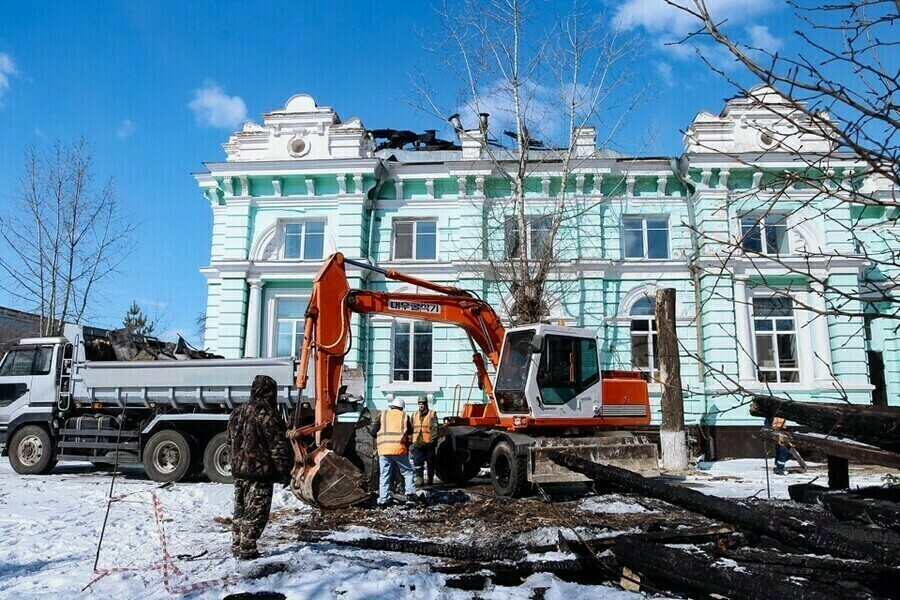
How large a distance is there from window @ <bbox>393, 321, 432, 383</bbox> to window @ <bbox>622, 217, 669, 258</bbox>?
6.56m

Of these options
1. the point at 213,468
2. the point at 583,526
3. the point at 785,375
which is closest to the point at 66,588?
the point at 583,526

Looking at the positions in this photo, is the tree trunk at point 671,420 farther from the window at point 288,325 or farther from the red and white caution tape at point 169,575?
the red and white caution tape at point 169,575

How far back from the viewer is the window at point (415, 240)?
2053cm

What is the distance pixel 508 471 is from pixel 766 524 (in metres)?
6.64

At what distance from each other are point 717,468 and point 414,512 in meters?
9.51

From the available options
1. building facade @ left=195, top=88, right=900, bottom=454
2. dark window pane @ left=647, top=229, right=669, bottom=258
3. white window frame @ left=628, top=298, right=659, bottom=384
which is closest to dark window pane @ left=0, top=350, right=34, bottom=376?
building facade @ left=195, top=88, right=900, bottom=454

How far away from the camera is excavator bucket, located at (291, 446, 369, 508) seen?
29.0 ft

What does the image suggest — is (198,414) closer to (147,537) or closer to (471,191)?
(147,537)

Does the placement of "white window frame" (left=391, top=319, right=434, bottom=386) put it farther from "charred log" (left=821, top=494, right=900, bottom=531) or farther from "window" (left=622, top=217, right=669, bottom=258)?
"charred log" (left=821, top=494, right=900, bottom=531)

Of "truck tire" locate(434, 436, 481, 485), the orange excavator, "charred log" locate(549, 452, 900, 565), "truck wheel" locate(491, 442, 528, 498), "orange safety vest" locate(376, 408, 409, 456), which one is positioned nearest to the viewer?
"charred log" locate(549, 452, 900, 565)

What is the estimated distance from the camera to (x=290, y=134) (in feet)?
67.7

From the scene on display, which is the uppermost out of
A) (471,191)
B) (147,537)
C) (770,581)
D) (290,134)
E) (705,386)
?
(290,134)

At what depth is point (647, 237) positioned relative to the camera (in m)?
20.2

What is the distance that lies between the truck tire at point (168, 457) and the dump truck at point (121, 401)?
19mm
